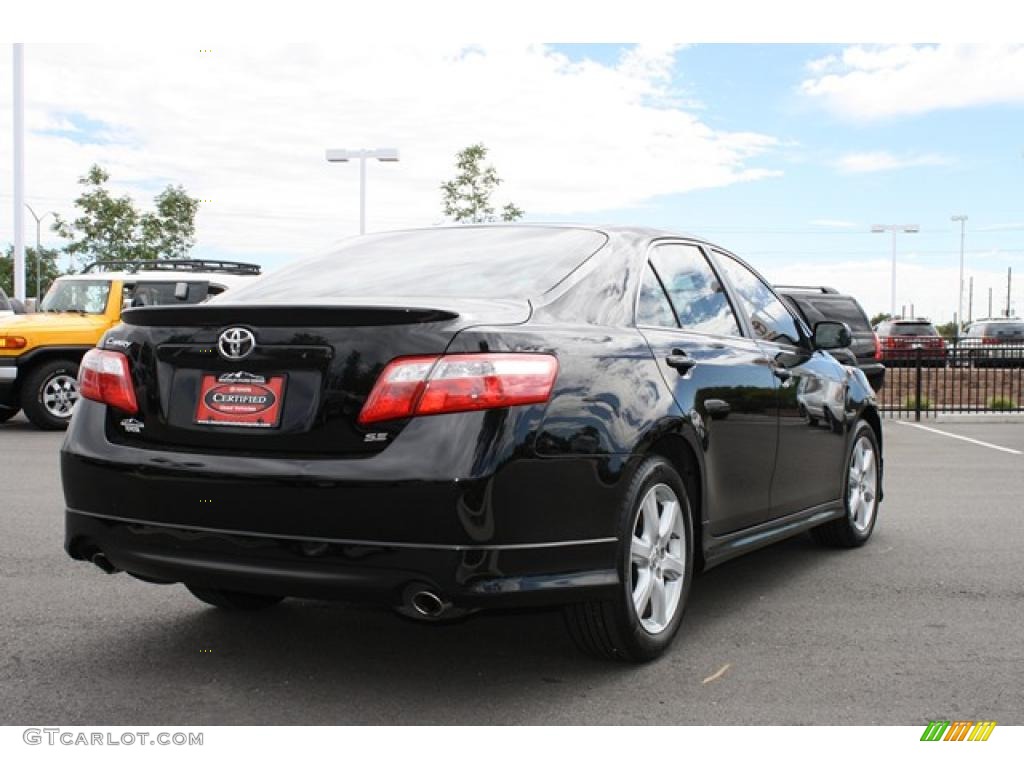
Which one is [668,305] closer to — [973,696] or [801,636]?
[801,636]

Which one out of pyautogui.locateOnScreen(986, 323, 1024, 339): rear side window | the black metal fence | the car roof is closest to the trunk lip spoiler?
the car roof

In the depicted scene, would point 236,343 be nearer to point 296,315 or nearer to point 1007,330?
point 296,315

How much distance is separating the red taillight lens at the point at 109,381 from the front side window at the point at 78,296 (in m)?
10.9

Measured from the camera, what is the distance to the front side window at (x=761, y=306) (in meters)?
5.55

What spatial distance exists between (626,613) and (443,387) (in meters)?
1.04

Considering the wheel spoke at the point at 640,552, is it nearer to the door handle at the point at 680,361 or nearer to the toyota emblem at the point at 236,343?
the door handle at the point at 680,361

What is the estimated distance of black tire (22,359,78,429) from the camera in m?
14.0

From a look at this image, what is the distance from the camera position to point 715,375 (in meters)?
4.72

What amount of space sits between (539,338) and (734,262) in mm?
2182

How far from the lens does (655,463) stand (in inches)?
162

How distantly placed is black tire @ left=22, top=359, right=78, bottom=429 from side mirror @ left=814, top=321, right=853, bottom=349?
33.5ft

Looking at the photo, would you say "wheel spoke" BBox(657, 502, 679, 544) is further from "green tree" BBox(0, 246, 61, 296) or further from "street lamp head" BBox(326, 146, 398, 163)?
"green tree" BBox(0, 246, 61, 296)

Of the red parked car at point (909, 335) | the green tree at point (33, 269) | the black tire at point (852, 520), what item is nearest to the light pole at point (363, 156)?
the red parked car at point (909, 335)
